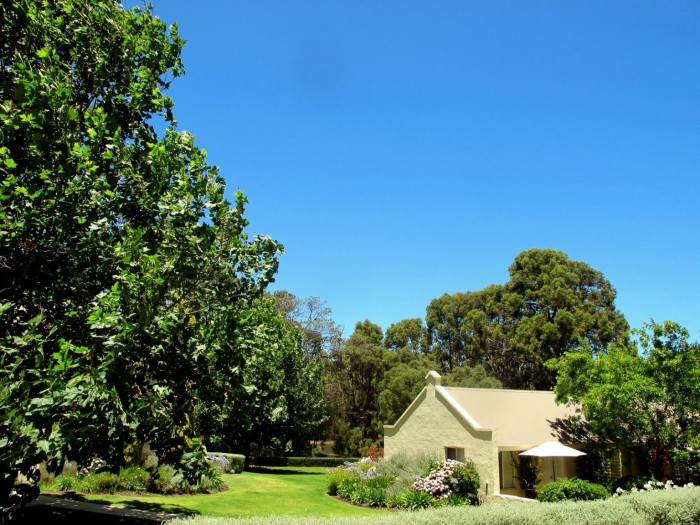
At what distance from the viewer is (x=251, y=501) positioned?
21281 mm

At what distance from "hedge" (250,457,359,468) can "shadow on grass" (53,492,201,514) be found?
23.9m

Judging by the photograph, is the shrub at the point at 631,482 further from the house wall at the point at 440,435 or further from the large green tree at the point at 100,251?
the large green tree at the point at 100,251

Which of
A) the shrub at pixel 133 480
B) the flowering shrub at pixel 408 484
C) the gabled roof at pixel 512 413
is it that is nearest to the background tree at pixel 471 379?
the gabled roof at pixel 512 413

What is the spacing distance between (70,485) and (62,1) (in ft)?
56.4

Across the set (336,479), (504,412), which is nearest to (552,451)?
(504,412)

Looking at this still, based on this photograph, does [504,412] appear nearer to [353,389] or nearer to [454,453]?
[454,453]

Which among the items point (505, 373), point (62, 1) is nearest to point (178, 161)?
point (62, 1)

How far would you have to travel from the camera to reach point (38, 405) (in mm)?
6547

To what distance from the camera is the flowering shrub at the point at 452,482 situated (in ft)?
70.9

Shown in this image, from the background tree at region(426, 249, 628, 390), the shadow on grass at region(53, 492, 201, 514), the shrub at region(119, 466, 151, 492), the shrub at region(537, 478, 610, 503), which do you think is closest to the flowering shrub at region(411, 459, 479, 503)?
the shrub at region(537, 478, 610, 503)

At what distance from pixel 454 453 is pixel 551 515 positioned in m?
14.2

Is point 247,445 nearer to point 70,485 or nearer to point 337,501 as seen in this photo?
point 337,501

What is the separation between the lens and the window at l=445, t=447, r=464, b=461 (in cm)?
2392

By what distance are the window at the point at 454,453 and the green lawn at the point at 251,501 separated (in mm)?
4680
